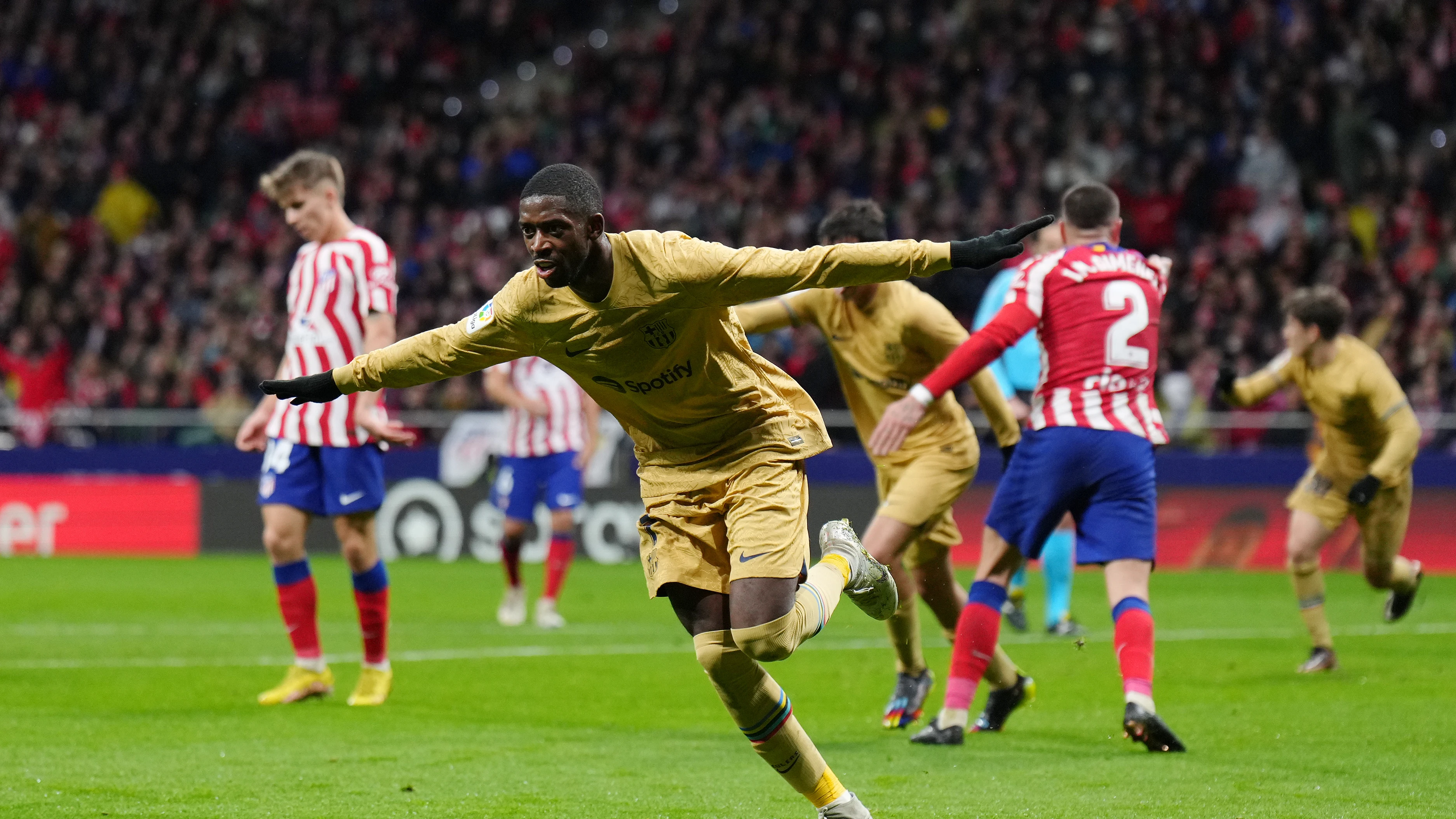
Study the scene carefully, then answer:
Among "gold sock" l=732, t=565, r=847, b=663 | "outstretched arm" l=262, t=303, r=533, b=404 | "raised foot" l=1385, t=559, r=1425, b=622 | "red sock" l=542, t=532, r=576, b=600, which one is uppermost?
"outstretched arm" l=262, t=303, r=533, b=404

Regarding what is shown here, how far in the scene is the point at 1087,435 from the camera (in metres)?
6.79

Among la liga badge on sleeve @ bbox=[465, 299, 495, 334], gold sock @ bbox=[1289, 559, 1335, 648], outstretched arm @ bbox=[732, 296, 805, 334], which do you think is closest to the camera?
la liga badge on sleeve @ bbox=[465, 299, 495, 334]

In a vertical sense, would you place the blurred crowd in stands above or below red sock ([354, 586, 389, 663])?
above

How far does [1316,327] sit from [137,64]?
21.0m

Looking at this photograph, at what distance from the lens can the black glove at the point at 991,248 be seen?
4.58 m

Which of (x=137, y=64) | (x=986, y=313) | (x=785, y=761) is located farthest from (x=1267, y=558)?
(x=137, y=64)

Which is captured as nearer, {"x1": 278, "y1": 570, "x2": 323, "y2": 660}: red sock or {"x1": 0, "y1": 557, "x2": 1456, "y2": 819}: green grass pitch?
{"x1": 0, "y1": 557, "x2": 1456, "y2": 819}: green grass pitch

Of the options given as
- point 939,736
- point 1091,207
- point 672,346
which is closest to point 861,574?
point 672,346

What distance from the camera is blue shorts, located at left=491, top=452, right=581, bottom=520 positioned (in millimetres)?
12516

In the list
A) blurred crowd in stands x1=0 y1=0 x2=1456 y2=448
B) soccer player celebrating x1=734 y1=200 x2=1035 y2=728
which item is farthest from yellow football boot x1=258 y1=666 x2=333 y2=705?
blurred crowd in stands x1=0 y1=0 x2=1456 y2=448

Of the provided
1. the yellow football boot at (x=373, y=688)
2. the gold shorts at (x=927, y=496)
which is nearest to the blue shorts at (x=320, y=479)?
the yellow football boot at (x=373, y=688)

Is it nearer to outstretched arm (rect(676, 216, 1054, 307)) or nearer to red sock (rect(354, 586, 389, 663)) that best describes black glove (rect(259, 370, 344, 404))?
outstretched arm (rect(676, 216, 1054, 307))

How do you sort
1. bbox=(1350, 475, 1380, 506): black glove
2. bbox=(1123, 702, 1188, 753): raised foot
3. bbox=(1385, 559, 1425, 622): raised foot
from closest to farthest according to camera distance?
bbox=(1123, 702, 1188, 753): raised foot, bbox=(1350, 475, 1380, 506): black glove, bbox=(1385, 559, 1425, 622): raised foot

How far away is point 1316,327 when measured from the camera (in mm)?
9352
